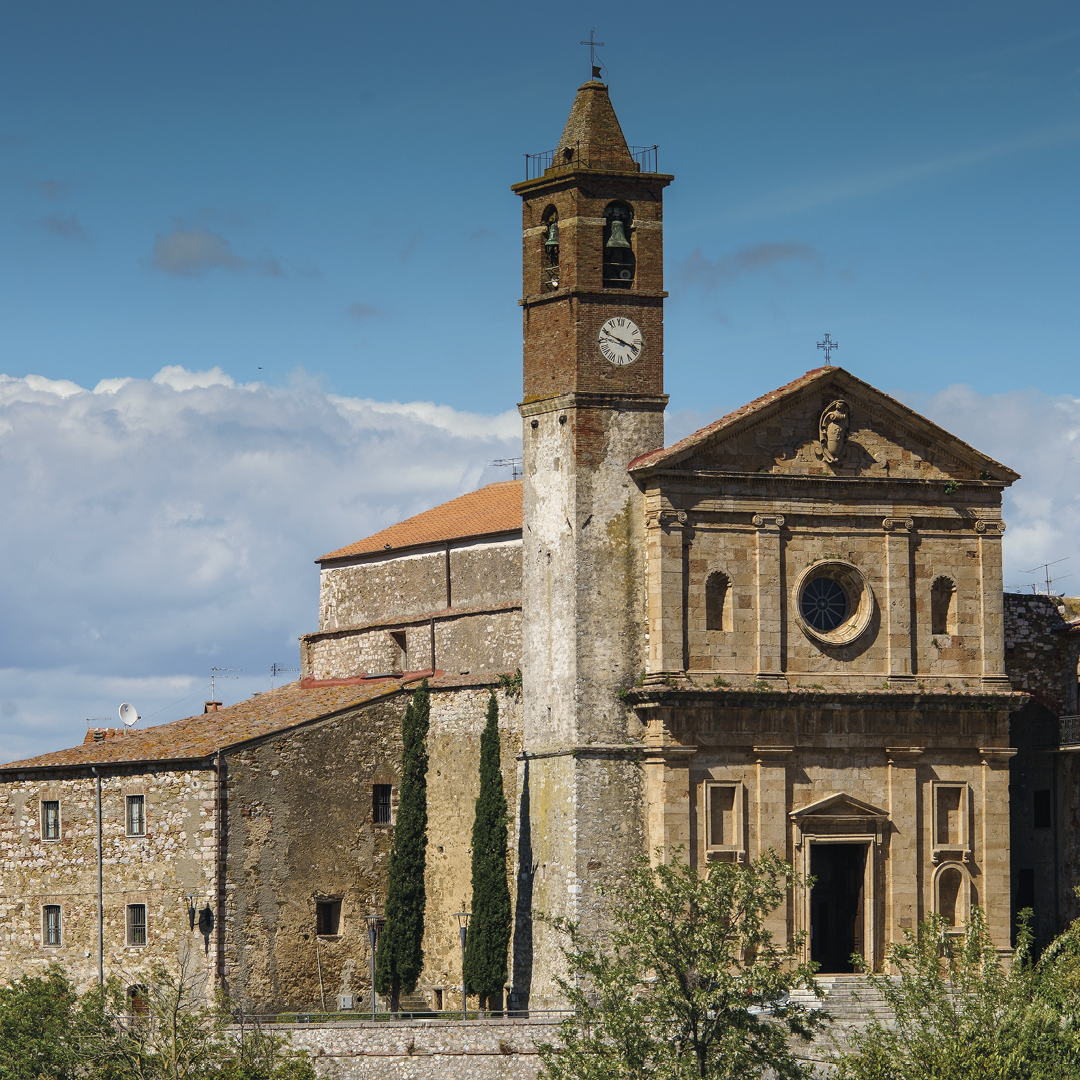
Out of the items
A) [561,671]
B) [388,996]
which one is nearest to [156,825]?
[388,996]

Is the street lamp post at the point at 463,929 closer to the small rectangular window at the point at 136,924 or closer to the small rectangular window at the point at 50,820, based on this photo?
the small rectangular window at the point at 136,924

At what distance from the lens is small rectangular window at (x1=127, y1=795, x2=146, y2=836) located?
192ft

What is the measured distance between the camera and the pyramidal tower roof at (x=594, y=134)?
2272 inches

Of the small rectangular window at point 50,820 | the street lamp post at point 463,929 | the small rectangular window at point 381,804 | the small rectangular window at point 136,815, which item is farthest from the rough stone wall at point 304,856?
the small rectangular window at point 50,820

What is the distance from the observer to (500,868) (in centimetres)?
5666

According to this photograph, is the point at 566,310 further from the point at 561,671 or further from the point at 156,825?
the point at 156,825

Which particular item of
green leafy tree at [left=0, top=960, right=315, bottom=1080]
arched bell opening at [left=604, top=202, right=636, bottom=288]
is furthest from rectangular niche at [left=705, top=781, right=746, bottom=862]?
arched bell opening at [left=604, top=202, right=636, bottom=288]

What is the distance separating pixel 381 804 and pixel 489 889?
442 centimetres

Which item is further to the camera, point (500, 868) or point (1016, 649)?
point (1016, 649)

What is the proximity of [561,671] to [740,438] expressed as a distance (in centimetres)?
665

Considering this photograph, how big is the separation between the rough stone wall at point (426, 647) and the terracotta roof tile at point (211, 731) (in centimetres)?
240

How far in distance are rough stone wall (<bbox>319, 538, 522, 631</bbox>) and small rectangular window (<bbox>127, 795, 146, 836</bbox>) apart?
1061cm

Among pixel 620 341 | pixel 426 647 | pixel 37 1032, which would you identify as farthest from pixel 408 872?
pixel 620 341

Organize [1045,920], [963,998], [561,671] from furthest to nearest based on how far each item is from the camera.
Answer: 1. [1045,920]
2. [561,671]
3. [963,998]
